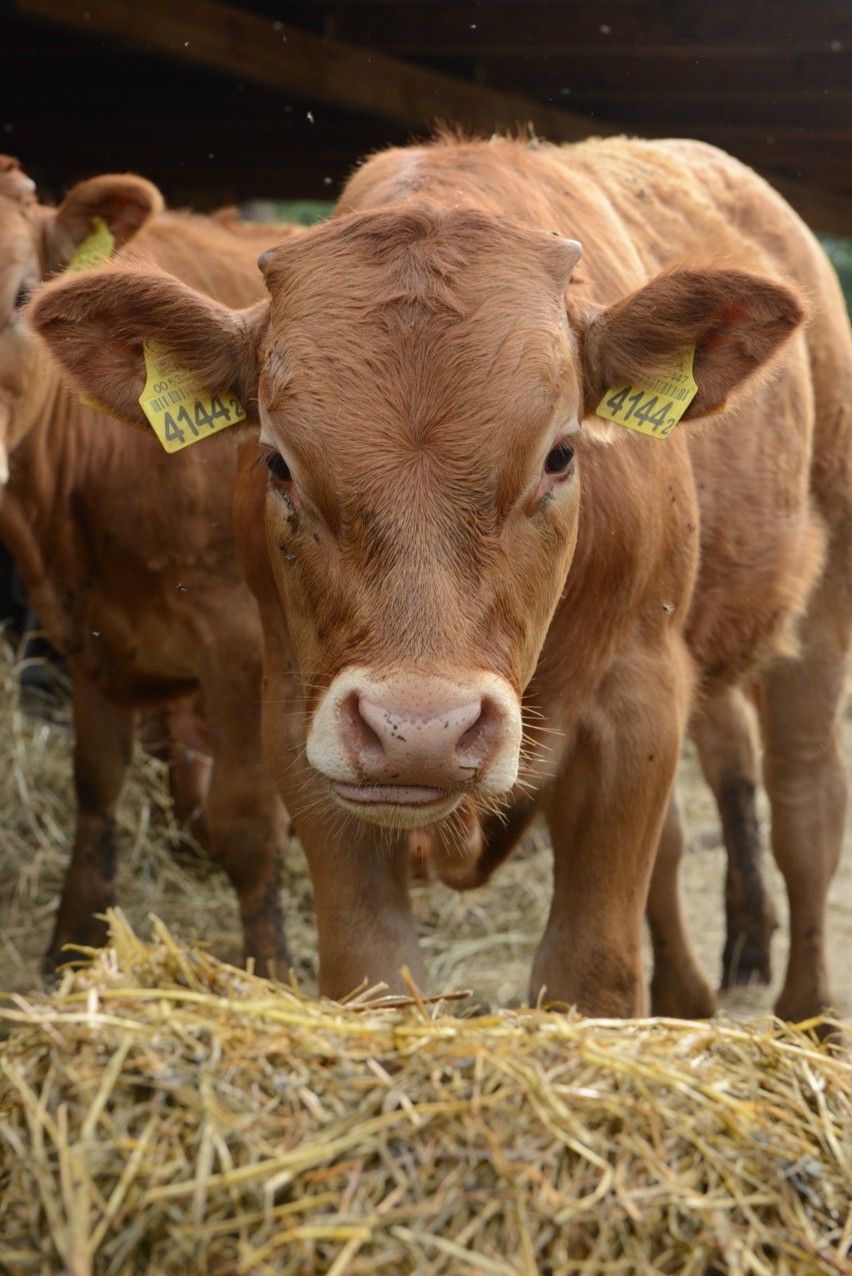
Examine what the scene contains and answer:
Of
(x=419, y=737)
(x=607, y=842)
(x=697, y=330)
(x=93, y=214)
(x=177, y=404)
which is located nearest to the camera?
(x=419, y=737)

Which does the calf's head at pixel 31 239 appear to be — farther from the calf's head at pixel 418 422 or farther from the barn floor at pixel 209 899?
the barn floor at pixel 209 899

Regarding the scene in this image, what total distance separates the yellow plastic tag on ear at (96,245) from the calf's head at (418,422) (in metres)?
1.82

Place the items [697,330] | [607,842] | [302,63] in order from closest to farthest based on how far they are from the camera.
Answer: [697,330]
[607,842]
[302,63]

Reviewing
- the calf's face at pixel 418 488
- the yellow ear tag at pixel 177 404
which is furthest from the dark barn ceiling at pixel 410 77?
the calf's face at pixel 418 488

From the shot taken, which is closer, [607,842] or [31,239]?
[607,842]

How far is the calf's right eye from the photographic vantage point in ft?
10.2

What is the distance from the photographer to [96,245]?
16.7 ft

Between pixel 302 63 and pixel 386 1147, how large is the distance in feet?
20.4

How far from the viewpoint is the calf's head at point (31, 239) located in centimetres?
478

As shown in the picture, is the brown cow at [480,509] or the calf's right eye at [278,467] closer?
the brown cow at [480,509]

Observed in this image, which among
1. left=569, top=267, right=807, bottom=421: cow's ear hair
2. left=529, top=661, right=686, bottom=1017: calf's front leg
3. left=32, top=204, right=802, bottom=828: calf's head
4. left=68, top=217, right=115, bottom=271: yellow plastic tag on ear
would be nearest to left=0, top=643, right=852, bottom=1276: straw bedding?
left=32, top=204, right=802, bottom=828: calf's head

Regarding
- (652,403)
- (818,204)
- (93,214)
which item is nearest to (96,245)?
(93,214)

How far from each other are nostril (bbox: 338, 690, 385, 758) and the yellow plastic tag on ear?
2.83m

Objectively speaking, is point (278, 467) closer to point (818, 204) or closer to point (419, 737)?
point (419, 737)
